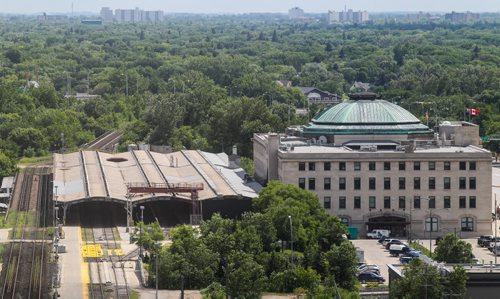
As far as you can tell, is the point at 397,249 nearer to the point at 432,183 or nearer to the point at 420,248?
the point at 420,248

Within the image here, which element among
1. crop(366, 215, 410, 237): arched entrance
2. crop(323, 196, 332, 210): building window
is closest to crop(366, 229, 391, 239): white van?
crop(366, 215, 410, 237): arched entrance

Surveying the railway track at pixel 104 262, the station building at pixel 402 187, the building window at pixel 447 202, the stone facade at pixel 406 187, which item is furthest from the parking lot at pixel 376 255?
the railway track at pixel 104 262

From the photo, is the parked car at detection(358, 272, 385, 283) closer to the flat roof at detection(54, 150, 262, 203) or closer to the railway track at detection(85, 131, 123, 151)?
the flat roof at detection(54, 150, 262, 203)

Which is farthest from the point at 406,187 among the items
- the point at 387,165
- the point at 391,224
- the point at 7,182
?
the point at 7,182

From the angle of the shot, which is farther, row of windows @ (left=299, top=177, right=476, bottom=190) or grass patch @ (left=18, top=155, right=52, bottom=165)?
grass patch @ (left=18, top=155, right=52, bottom=165)

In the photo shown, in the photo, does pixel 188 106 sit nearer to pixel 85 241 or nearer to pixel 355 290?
pixel 85 241

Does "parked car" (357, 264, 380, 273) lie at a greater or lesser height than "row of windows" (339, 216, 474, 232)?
greater

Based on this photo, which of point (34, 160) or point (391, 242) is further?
point (34, 160)
